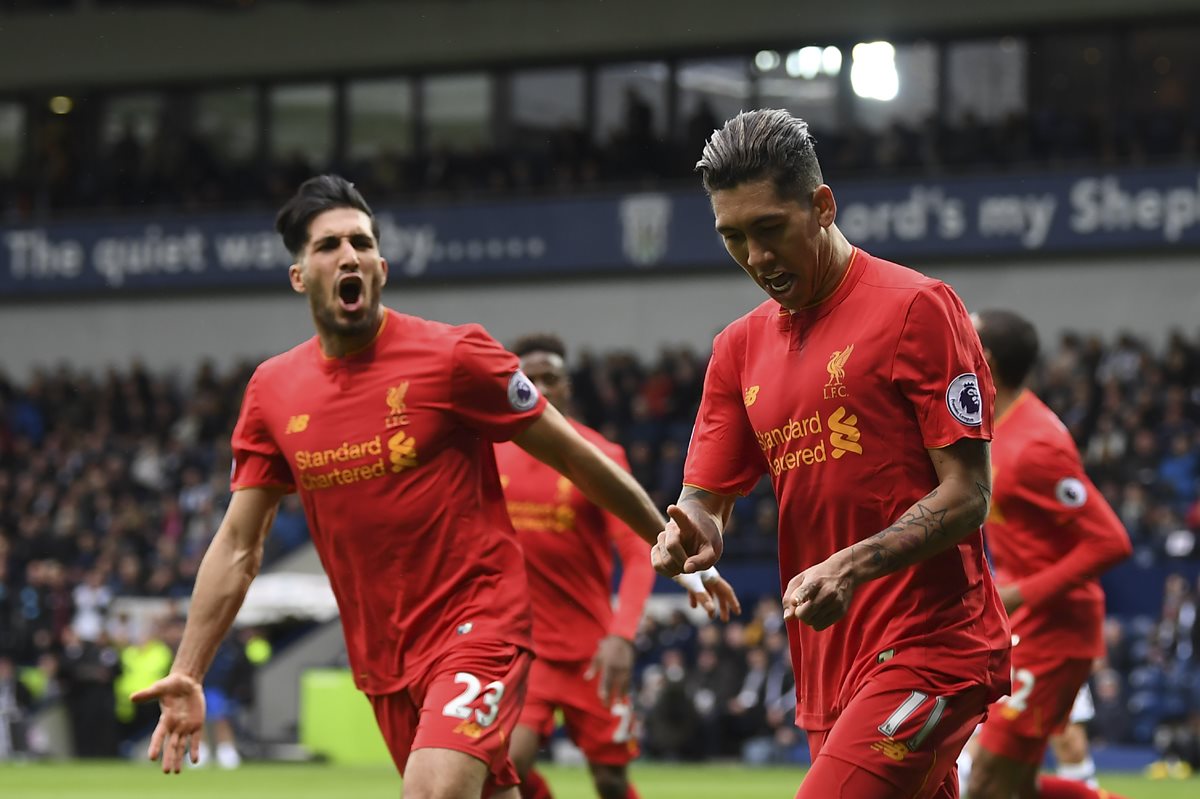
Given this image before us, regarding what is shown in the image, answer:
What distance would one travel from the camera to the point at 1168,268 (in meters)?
26.5

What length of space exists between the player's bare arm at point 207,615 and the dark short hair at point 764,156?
2168 millimetres

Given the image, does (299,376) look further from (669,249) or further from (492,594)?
(669,249)

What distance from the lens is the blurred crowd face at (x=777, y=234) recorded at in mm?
4527

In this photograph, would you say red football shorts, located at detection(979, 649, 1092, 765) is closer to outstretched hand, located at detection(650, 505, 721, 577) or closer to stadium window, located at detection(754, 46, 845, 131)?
outstretched hand, located at detection(650, 505, 721, 577)

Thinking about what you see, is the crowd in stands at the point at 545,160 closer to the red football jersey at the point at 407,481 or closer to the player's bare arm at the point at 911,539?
the red football jersey at the point at 407,481

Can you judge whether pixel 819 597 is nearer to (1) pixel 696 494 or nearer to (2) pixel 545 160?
(1) pixel 696 494

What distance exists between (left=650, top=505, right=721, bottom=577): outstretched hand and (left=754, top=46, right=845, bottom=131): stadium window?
24.8 metres

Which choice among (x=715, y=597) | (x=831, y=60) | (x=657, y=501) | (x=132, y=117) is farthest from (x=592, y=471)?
(x=132, y=117)

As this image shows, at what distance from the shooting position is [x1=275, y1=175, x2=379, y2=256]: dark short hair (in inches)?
237

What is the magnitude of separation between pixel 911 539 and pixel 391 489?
199 cm

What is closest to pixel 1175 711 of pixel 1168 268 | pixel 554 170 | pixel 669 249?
pixel 1168 268

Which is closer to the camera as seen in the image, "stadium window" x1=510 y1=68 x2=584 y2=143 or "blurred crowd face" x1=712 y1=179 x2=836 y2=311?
"blurred crowd face" x1=712 y1=179 x2=836 y2=311

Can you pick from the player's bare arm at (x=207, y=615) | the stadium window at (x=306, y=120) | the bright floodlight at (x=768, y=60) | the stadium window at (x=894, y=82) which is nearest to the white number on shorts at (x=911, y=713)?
the player's bare arm at (x=207, y=615)

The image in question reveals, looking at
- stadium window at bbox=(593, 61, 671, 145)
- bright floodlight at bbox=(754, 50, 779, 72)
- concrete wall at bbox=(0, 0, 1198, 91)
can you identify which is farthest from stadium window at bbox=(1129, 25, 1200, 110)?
stadium window at bbox=(593, 61, 671, 145)
